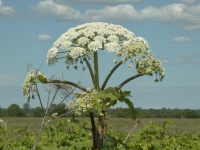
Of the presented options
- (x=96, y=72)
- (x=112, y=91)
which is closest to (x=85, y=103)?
(x=112, y=91)

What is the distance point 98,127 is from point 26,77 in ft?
3.34

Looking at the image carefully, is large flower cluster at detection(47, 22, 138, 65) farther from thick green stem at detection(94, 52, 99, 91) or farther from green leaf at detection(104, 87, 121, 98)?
green leaf at detection(104, 87, 121, 98)

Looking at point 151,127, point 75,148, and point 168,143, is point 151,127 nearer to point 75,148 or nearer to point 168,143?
point 168,143

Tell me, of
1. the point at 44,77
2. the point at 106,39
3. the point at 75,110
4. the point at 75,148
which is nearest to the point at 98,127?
the point at 75,110

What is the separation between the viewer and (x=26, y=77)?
5996mm

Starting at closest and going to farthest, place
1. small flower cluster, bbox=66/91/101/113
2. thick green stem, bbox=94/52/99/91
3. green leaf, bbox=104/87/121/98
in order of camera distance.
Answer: small flower cluster, bbox=66/91/101/113, green leaf, bbox=104/87/121/98, thick green stem, bbox=94/52/99/91

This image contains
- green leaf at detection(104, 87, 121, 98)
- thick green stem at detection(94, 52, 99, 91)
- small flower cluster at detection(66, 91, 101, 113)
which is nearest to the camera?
small flower cluster at detection(66, 91, 101, 113)

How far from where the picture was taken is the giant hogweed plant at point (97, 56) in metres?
5.41

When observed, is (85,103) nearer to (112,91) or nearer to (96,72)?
(112,91)

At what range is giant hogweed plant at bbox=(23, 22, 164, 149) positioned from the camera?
5406mm

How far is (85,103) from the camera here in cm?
525

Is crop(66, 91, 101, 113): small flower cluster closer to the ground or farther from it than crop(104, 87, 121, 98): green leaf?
closer to the ground

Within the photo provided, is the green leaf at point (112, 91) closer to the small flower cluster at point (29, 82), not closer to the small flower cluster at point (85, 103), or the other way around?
the small flower cluster at point (85, 103)

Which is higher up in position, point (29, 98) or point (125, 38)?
point (125, 38)
